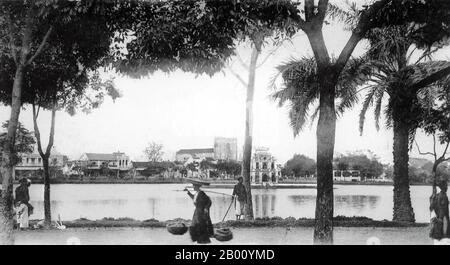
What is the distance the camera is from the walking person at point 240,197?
1283 cm

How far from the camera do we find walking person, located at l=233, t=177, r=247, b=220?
12828 mm

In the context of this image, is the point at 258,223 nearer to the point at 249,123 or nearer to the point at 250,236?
the point at 250,236

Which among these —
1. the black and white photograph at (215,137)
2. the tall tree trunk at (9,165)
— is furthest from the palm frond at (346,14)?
the tall tree trunk at (9,165)

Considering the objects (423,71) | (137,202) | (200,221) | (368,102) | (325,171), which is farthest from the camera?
(137,202)

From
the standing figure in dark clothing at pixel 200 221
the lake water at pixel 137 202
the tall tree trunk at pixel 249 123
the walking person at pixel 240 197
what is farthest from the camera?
the walking person at pixel 240 197

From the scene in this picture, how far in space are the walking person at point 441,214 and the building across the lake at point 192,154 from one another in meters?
4.97

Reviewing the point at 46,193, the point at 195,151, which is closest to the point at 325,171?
the point at 195,151

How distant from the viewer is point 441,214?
897 centimetres

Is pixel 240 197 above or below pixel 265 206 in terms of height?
above

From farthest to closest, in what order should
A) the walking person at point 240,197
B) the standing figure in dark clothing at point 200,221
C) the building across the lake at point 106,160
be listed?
the walking person at point 240,197, the building across the lake at point 106,160, the standing figure in dark clothing at point 200,221

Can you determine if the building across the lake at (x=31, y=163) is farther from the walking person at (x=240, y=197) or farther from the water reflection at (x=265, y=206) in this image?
the water reflection at (x=265, y=206)

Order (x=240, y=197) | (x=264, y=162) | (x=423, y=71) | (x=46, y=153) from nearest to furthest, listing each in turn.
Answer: (x=46, y=153) → (x=423, y=71) → (x=240, y=197) → (x=264, y=162)

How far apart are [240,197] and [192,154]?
8.00 ft

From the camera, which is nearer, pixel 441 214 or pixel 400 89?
pixel 441 214
